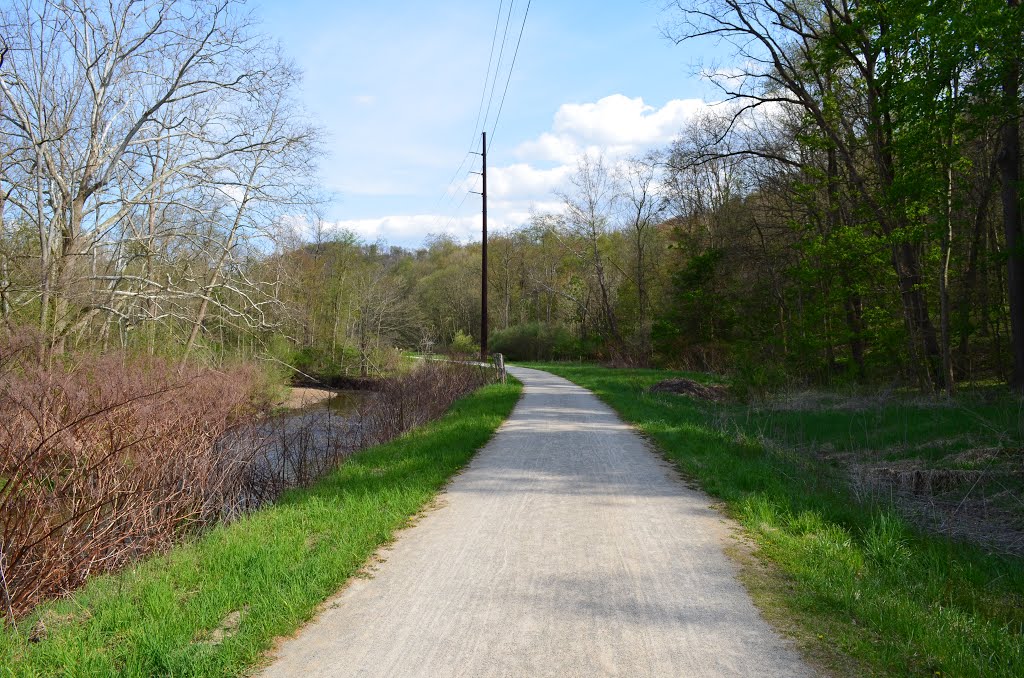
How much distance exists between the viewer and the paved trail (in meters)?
3.50

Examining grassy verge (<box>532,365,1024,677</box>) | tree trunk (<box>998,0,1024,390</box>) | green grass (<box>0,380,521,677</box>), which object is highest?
tree trunk (<box>998,0,1024,390</box>)

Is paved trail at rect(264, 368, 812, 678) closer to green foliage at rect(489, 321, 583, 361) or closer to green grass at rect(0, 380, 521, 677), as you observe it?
green grass at rect(0, 380, 521, 677)

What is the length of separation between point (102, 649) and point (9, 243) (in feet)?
49.4

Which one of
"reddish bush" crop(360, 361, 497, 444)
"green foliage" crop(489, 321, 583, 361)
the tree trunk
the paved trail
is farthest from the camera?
"green foliage" crop(489, 321, 583, 361)

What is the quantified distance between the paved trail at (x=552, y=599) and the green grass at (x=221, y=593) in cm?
25

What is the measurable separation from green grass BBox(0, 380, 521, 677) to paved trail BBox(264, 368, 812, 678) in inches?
9.8

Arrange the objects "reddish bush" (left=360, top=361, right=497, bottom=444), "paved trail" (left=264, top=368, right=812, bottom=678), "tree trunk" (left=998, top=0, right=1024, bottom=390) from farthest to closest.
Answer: "tree trunk" (left=998, top=0, right=1024, bottom=390) → "reddish bush" (left=360, top=361, right=497, bottom=444) → "paved trail" (left=264, top=368, right=812, bottom=678)

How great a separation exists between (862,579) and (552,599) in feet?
7.34

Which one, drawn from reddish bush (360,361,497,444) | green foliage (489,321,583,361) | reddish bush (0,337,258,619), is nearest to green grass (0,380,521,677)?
reddish bush (0,337,258,619)

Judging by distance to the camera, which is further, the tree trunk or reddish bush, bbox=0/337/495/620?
the tree trunk

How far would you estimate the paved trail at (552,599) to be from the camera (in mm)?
3498

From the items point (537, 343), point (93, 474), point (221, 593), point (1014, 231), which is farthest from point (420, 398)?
point (537, 343)

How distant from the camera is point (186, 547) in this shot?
5.68 m

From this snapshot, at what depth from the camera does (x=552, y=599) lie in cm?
431
